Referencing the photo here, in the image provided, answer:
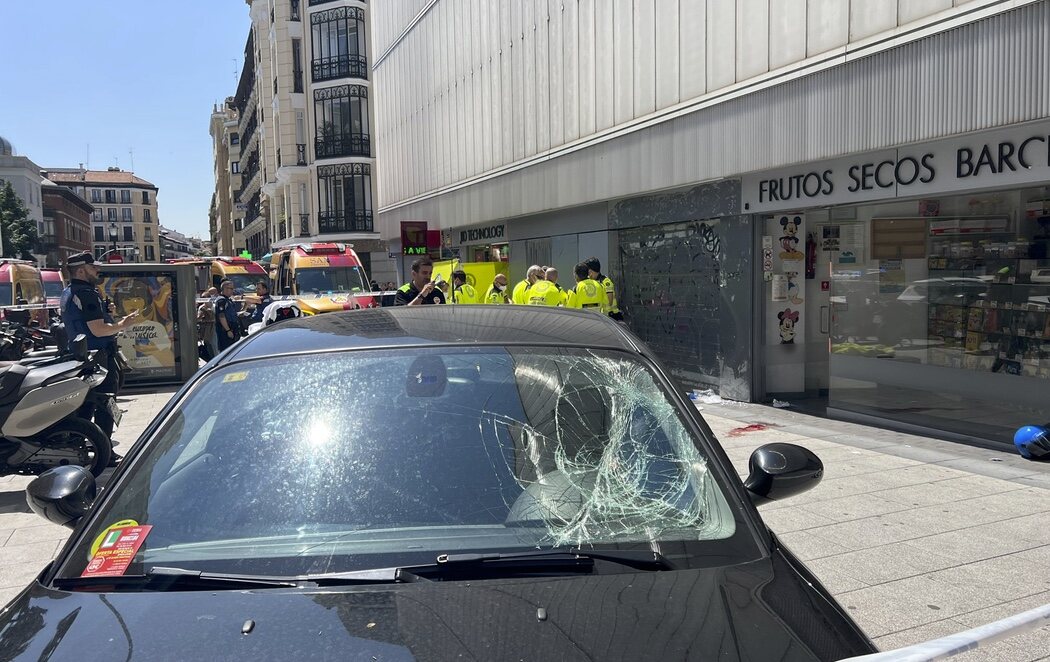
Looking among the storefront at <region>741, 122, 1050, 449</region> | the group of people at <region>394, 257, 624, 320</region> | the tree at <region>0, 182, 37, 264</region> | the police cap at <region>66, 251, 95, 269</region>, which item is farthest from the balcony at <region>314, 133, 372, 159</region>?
the police cap at <region>66, 251, 95, 269</region>

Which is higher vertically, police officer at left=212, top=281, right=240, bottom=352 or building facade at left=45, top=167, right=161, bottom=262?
building facade at left=45, top=167, right=161, bottom=262

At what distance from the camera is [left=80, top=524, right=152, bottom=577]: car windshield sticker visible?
207 cm

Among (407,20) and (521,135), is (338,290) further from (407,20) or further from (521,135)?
(407,20)

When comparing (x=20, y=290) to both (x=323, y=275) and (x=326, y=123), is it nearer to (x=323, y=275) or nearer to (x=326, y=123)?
(x=323, y=275)

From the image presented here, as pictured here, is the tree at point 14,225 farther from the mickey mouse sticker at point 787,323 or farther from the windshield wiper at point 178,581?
the windshield wiper at point 178,581

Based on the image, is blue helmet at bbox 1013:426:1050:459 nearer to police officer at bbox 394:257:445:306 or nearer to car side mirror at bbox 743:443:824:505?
car side mirror at bbox 743:443:824:505

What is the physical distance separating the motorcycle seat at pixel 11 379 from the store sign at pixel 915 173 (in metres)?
8.19

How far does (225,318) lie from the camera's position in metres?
15.3

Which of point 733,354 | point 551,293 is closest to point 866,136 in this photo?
point 733,354

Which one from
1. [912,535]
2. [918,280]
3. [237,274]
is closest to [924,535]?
[912,535]

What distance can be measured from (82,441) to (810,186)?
8.01m

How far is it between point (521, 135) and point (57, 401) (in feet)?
39.6

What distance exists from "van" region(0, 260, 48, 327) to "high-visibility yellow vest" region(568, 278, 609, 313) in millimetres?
10872

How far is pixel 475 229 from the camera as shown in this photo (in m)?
21.5
